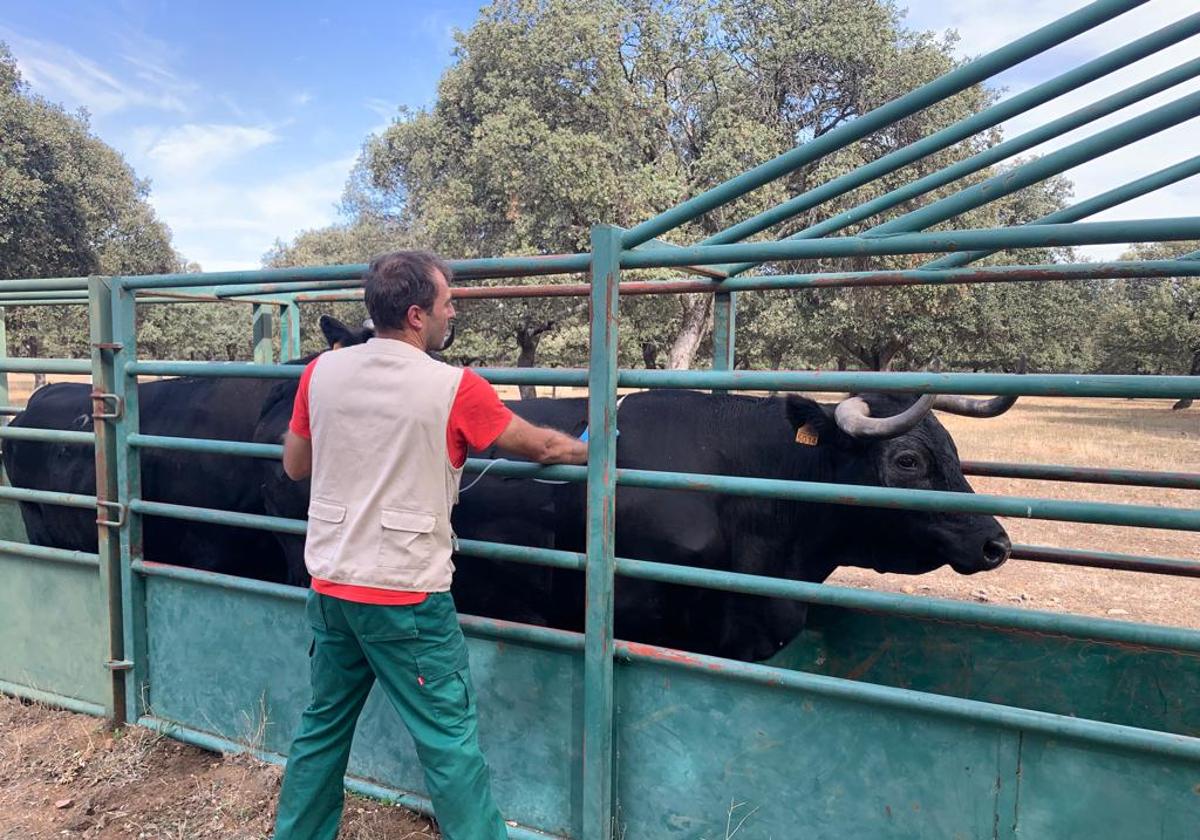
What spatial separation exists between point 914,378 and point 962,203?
70 cm

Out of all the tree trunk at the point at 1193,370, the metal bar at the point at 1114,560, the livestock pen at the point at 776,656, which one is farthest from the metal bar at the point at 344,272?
the tree trunk at the point at 1193,370

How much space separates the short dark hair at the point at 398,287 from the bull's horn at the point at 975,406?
2028 mm

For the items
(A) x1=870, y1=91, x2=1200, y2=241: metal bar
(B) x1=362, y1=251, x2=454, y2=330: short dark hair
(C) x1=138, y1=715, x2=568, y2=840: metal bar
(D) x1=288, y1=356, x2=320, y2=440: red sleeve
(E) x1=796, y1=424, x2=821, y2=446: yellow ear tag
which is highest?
(A) x1=870, y1=91, x2=1200, y2=241: metal bar

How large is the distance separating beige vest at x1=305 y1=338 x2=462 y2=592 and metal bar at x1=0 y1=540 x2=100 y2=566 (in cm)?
224

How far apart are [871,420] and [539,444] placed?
5.57 feet

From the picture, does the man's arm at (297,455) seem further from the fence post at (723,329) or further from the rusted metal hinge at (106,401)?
the fence post at (723,329)

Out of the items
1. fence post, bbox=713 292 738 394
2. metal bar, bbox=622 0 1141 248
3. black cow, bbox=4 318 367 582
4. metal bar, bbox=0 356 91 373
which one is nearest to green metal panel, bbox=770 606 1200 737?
fence post, bbox=713 292 738 394

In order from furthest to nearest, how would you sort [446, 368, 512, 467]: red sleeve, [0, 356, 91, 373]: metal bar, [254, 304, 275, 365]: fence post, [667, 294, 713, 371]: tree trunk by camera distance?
1. [667, 294, 713, 371]: tree trunk
2. [254, 304, 275, 365]: fence post
3. [0, 356, 91, 373]: metal bar
4. [446, 368, 512, 467]: red sleeve

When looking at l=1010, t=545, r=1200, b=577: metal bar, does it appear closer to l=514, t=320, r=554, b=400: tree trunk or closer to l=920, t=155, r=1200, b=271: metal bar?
l=920, t=155, r=1200, b=271: metal bar

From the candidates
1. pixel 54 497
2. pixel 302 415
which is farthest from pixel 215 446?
pixel 54 497

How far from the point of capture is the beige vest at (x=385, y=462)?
244 centimetres

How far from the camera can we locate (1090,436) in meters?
19.5

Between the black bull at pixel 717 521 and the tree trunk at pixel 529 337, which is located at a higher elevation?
the tree trunk at pixel 529 337

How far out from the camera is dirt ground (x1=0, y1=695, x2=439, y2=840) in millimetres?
3299
